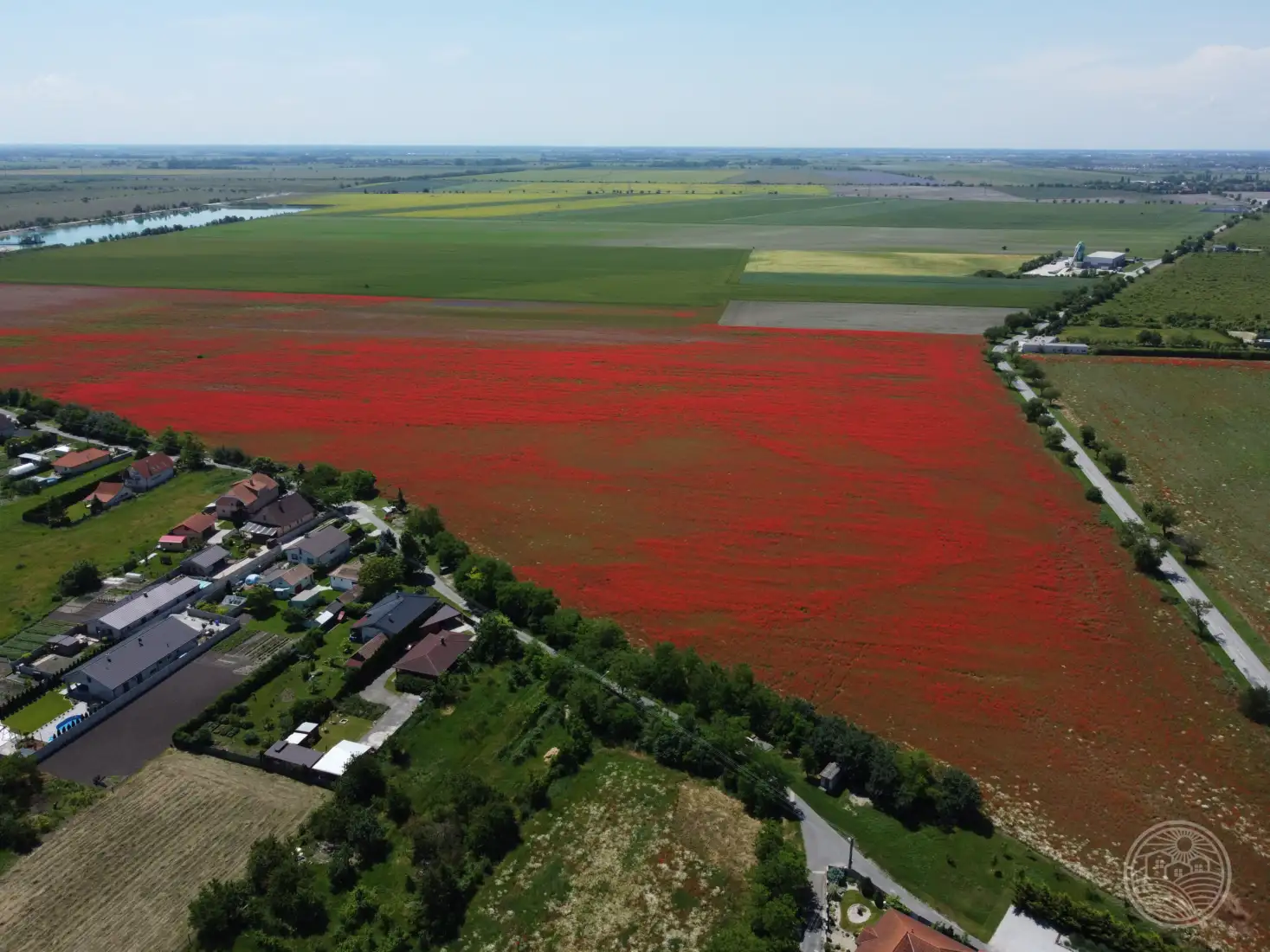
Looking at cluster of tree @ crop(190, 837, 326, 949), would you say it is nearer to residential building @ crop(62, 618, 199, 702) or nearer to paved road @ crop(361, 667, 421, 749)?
paved road @ crop(361, 667, 421, 749)

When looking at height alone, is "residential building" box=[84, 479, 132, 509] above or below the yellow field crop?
below

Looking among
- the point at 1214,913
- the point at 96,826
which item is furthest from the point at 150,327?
the point at 1214,913

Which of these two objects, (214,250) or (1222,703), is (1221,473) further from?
(214,250)

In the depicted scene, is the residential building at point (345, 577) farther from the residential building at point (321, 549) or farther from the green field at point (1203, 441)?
the green field at point (1203, 441)

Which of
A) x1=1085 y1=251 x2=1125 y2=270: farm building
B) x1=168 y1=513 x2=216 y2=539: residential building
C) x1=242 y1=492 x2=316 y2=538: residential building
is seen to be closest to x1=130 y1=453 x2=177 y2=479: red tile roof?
x1=168 y1=513 x2=216 y2=539: residential building

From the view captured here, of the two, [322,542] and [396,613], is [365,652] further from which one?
[322,542]

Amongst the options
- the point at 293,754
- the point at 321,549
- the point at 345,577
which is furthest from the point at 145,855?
the point at 321,549

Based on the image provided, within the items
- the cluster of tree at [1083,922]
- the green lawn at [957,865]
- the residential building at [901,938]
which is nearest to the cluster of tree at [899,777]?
the green lawn at [957,865]
